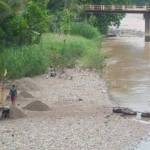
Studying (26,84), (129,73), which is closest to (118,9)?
(129,73)

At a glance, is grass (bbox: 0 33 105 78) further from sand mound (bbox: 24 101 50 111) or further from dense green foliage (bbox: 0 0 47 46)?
sand mound (bbox: 24 101 50 111)

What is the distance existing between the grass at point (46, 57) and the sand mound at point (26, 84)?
46.0 inches

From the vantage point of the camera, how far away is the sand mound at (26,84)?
1337 inches

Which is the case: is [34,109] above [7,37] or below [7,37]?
below

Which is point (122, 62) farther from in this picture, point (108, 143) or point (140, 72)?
point (108, 143)

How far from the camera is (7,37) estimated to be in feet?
126

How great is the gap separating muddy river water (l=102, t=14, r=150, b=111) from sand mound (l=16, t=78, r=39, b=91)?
174 inches

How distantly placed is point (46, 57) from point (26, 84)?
605 centimetres

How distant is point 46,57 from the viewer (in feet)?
134

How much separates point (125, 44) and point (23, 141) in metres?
56.5

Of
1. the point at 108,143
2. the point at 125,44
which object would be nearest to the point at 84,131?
the point at 108,143

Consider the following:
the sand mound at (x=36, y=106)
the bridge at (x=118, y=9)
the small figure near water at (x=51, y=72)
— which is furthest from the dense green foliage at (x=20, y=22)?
the bridge at (x=118, y=9)

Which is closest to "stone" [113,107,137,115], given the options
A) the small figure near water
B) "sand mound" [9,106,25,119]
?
"sand mound" [9,106,25,119]

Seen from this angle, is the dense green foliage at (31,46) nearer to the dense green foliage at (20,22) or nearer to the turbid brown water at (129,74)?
the dense green foliage at (20,22)
